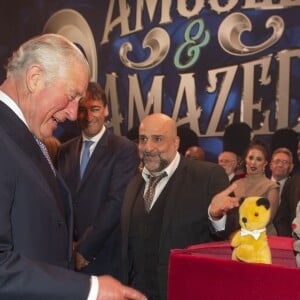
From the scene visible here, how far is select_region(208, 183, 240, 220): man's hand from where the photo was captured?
196cm

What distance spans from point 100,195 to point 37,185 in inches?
62.0

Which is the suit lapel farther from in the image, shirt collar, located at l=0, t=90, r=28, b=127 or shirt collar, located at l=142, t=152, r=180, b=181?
shirt collar, located at l=142, t=152, r=180, b=181

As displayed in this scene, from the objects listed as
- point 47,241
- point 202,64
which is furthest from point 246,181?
point 47,241

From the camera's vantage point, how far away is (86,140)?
3.04m

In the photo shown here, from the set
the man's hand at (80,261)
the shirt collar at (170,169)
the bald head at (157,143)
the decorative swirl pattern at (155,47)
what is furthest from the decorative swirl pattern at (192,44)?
the man's hand at (80,261)

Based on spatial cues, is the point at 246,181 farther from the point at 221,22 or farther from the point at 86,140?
the point at 221,22

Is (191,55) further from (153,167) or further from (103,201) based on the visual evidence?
(153,167)

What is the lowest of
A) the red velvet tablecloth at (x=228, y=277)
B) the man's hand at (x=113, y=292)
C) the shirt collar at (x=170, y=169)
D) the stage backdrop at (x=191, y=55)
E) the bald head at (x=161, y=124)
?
the man's hand at (x=113, y=292)

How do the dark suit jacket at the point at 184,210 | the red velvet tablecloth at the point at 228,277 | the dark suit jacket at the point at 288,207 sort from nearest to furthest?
the red velvet tablecloth at the point at 228,277, the dark suit jacket at the point at 184,210, the dark suit jacket at the point at 288,207

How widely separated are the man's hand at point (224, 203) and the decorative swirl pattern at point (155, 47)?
3.52 m

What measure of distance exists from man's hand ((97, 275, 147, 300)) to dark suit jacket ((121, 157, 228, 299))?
3.46ft

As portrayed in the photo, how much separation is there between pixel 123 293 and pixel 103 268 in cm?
165

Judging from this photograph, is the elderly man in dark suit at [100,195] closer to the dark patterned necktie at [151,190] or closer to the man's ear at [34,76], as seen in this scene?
the dark patterned necktie at [151,190]

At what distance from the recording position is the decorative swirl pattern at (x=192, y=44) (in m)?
5.18
